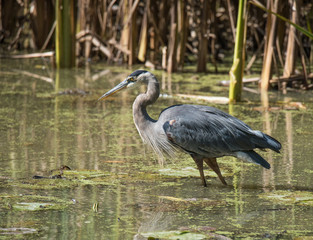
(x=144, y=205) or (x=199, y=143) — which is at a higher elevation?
(x=199, y=143)

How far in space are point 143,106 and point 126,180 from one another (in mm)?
519

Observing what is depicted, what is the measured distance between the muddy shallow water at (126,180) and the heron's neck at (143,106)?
0.33 meters

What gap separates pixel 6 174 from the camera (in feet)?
12.5

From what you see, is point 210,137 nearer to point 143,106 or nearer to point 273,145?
point 273,145

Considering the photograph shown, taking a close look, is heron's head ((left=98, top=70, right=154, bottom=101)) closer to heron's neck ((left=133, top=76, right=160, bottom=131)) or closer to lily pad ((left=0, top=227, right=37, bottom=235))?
heron's neck ((left=133, top=76, right=160, bottom=131))

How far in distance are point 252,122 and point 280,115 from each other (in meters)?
0.51

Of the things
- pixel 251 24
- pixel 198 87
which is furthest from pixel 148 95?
pixel 251 24

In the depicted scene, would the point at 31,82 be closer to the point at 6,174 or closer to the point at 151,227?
the point at 6,174

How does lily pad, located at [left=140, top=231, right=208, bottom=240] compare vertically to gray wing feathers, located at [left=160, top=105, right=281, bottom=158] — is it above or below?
below

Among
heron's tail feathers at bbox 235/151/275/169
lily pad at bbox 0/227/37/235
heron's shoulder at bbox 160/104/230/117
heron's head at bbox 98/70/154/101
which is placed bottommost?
lily pad at bbox 0/227/37/235

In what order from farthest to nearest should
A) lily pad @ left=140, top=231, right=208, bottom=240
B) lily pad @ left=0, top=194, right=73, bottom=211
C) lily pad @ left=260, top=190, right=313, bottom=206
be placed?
1. lily pad @ left=260, top=190, right=313, bottom=206
2. lily pad @ left=0, top=194, right=73, bottom=211
3. lily pad @ left=140, top=231, right=208, bottom=240

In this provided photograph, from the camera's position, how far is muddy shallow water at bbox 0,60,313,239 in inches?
113

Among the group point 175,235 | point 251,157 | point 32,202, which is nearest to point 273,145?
point 251,157

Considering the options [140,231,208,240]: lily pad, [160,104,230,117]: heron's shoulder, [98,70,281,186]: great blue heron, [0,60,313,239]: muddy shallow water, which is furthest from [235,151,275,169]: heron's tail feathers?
[140,231,208,240]: lily pad
